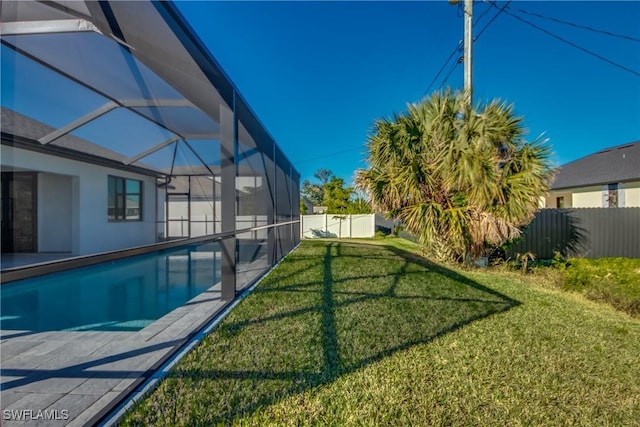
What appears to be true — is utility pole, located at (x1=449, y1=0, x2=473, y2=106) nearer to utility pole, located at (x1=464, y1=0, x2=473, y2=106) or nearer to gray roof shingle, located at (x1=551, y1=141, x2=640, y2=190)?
utility pole, located at (x1=464, y1=0, x2=473, y2=106)

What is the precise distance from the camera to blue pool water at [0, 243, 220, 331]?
2.41 metres

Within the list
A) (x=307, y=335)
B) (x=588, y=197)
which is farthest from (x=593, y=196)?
(x=307, y=335)

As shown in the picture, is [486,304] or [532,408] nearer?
[532,408]

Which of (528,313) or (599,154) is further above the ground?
(599,154)

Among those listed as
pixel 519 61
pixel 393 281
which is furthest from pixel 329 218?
pixel 393 281

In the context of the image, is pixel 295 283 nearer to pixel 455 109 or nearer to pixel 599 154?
pixel 455 109

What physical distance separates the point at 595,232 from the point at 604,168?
25.1ft

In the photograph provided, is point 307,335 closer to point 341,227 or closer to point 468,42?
point 468,42

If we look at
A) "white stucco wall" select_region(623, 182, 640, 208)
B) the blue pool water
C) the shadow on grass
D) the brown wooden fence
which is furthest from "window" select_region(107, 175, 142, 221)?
"white stucco wall" select_region(623, 182, 640, 208)

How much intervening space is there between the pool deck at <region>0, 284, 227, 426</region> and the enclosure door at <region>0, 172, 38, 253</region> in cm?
219

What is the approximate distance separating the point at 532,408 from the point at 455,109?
6070 mm

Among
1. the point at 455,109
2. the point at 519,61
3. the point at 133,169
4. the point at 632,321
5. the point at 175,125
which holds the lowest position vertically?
the point at 632,321

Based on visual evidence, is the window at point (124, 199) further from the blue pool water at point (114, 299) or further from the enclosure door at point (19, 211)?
the blue pool water at point (114, 299)

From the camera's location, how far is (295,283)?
5.03 meters
